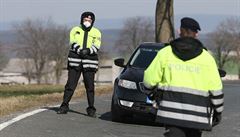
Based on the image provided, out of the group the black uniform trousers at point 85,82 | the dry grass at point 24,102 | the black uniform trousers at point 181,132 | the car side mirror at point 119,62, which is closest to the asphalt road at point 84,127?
the black uniform trousers at point 85,82

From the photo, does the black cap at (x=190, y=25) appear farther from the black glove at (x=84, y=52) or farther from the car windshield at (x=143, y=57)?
the car windshield at (x=143, y=57)

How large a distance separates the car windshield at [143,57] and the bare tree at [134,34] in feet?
255

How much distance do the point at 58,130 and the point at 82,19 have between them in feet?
8.39

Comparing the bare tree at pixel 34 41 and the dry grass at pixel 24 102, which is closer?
the dry grass at pixel 24 102

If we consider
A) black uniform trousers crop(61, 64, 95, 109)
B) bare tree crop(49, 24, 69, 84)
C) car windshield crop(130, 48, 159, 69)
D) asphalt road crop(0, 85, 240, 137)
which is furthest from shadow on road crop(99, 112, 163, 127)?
bare tree crop(49, 24, 69, 84)

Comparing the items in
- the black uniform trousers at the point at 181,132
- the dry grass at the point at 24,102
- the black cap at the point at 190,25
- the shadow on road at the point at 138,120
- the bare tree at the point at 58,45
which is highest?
the black cap at the point at 190,25

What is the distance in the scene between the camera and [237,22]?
304 feet

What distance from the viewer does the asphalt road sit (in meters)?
9.96

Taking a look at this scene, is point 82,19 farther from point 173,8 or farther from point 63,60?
point 63,60

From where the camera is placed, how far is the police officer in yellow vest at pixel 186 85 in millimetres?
6086

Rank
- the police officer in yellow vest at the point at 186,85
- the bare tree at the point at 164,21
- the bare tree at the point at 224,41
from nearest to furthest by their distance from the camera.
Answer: the police officer in yellow vest at the point at 186,85 → the bare tree at the point at 164,21 → the bare tree at the point at 224,41

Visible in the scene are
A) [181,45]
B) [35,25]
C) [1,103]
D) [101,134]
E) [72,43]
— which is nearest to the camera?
[181,45]

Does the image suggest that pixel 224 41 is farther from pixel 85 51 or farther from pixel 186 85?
pixel 186 85

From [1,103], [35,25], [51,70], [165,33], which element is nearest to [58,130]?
[1,103]
